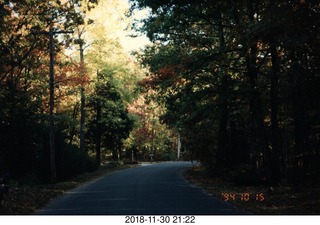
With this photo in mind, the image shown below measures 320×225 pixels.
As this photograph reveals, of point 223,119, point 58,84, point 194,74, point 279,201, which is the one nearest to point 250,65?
point 194,74

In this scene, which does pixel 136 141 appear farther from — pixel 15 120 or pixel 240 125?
pixel 15 120

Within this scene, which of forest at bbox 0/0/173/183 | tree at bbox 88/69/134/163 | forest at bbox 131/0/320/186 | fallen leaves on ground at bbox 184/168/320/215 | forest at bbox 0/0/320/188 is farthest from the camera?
tree at bbox 88/69/134/163

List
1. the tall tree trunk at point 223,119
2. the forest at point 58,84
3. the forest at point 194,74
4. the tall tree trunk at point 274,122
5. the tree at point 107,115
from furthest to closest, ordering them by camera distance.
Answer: the tree at point 107,115 < the tall tree trunk at point 223,119 < the forest at point 58,84 < the tall tree trunk at point 274,122 < the forest at point 194,74

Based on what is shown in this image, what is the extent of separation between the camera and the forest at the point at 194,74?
51.2ft

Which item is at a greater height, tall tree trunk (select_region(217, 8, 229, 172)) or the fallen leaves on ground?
tall tree trunk (select_region(217, 8, 229, 172))

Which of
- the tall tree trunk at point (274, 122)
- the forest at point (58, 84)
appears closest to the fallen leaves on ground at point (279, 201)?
the tall tree trunk at point (274, 122)

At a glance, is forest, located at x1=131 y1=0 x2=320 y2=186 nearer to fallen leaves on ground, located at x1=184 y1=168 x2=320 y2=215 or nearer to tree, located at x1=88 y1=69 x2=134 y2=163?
fallen leaves on ground, located at x1=184 y1=168 x2=320 y2=215

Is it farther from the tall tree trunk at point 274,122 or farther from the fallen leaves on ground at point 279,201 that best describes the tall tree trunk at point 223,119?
the fallen leaves on ground at point 279,201

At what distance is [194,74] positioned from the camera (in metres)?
19.8

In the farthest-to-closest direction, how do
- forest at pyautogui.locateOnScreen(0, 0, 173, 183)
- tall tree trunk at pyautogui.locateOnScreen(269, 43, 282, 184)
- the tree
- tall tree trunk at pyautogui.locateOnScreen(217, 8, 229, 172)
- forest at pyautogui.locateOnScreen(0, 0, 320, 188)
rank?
the tree, tall tree trunk at pyautogui.locateOnScreen(217, 8, 229, 172), forest at pyautogui.locateOnScreen(0, 0, 173, 183), tall tree trunk at pyautogui.locateOnScreen(269, 43, 282, 184), forest at pyautogui.locateOnScreen(0, 0, 320, 188)

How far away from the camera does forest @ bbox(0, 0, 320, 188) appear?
15609mm

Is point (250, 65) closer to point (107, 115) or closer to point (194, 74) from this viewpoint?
point (194, 74)

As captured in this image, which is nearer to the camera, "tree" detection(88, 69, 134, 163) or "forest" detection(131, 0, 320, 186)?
"forest" detection(131, 0, 320, 186)

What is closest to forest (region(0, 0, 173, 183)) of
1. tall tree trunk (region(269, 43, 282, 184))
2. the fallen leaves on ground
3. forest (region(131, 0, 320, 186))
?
forest (region(131, 0, 320, 186))
